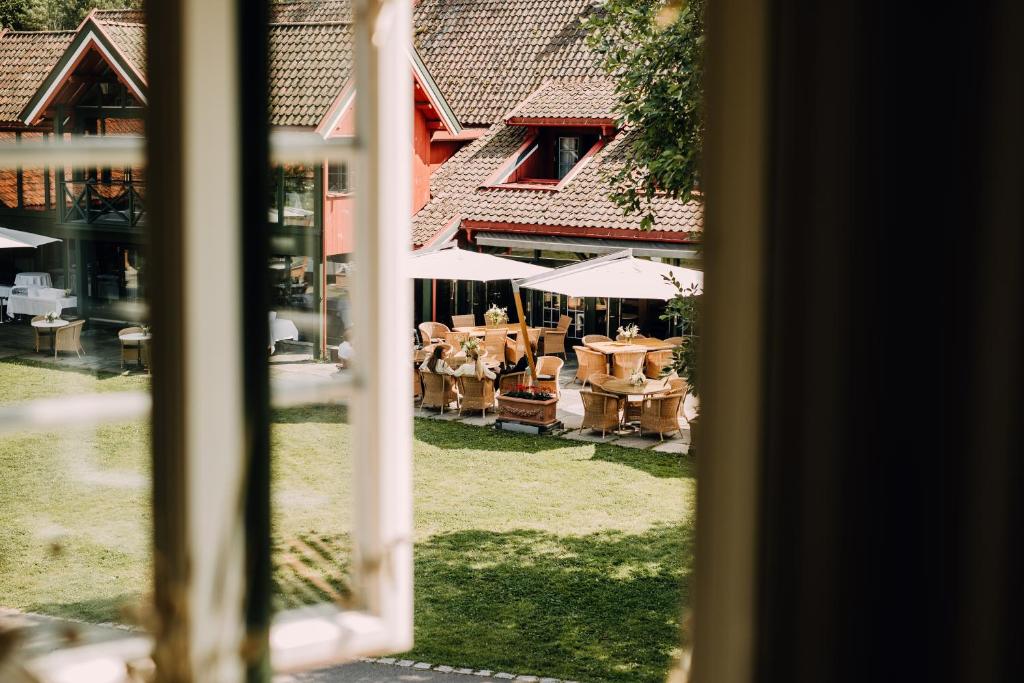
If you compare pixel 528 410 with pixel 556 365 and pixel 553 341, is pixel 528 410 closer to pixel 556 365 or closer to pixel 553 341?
pixel 556 365

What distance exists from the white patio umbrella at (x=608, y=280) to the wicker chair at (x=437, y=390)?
111 cm

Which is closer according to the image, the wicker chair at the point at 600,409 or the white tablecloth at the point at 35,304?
the white tablecloth at the point at 35,304

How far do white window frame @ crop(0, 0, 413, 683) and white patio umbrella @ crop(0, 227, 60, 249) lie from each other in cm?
17

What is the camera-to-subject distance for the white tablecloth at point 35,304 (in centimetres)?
146

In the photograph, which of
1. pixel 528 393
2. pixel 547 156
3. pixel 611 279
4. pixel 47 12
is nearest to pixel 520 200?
pixel 547 156

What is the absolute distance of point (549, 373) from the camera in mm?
15172

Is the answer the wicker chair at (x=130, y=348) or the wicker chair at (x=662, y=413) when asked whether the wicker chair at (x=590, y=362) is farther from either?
the wicker chair at (x=130, y=348)

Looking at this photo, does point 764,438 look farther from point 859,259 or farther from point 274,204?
point 274,204

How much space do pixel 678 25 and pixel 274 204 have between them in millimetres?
6078

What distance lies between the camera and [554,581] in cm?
934

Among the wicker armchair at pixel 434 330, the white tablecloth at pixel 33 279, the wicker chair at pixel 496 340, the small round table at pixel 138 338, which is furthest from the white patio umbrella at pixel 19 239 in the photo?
the wicker armchair at pixel 434 330

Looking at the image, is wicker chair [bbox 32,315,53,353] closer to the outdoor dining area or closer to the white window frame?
the white window frame

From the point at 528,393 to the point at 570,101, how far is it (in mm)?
8262

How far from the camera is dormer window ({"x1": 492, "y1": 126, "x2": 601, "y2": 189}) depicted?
20.7 m
